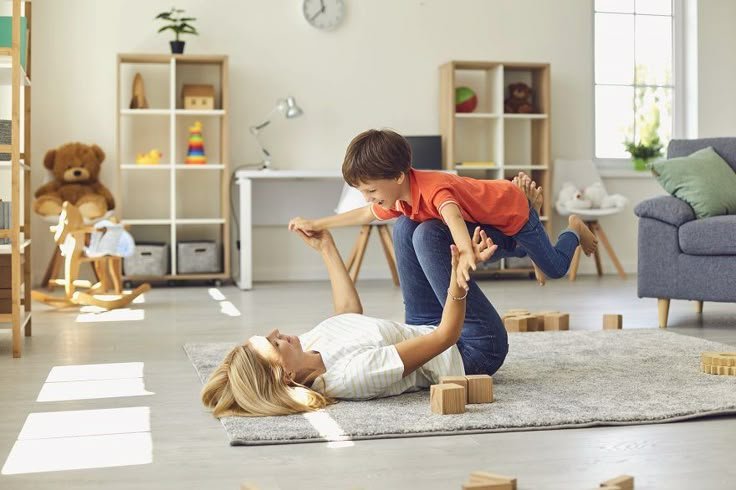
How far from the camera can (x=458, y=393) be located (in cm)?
220

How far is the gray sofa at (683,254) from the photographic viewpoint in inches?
145

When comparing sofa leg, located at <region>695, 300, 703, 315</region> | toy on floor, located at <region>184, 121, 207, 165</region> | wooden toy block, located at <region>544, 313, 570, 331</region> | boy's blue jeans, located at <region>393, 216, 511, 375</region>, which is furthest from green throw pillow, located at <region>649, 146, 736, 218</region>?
toy on floor, located at <region>184, 121, 207, 165</region>

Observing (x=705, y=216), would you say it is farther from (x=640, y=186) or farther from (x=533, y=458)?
(x=640, y=186)

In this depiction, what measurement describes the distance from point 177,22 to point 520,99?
2331 mm

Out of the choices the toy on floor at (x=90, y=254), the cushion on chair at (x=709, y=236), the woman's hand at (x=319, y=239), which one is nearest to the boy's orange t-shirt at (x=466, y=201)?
the woman's hand at (x=319, y=239)

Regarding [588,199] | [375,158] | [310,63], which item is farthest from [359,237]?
[375,158]

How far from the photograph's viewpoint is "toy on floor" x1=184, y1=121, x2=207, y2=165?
598 cm

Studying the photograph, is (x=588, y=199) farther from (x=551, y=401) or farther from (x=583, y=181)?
(x=551, y=401)

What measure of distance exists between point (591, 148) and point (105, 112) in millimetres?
3408

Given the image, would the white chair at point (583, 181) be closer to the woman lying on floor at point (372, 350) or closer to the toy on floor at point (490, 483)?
the woman lying on floor at point (372, 350)

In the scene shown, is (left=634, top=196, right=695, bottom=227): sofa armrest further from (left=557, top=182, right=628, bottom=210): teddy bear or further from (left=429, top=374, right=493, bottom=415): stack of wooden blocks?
(left=557, top=182, right=628, bottom=210): teddy bear

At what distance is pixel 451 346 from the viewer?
2396 mm

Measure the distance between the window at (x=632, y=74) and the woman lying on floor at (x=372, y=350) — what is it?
4.79 metres

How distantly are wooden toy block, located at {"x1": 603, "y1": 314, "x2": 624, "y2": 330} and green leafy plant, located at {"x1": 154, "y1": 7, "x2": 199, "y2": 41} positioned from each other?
3258mm
